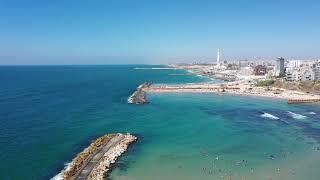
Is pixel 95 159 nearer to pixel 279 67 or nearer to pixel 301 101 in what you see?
pixel 301 101

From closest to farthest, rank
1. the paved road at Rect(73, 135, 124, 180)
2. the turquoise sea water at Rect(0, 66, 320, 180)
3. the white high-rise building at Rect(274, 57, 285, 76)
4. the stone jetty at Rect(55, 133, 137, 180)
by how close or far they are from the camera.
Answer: the paved road at Rect(73, 135, 124, 180), the stone jetty at Rect(55, 133, 137, 180), the turquoise sea water at Rect(0, 66, 320, 180), the white high-rise building at Rect(274, 57, 285, 76)

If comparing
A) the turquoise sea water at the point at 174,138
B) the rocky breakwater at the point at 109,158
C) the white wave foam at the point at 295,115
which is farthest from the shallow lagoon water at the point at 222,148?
the white wave foam at the point at 295,115

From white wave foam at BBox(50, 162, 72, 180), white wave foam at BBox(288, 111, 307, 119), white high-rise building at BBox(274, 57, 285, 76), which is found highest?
white high-rise building at BBox(274, 57, 285, 76)

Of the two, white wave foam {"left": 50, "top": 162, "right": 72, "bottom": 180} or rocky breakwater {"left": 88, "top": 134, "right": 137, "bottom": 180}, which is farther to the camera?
rocky breakwater {"left": 88, "top": 134, "right": 137, "bottom": 180}

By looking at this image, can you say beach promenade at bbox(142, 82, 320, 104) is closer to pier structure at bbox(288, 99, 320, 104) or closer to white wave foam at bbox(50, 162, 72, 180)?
pier structure at bbox(288, 99, 320, 104)

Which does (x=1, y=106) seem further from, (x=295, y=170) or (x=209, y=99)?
(x=295, y=170)

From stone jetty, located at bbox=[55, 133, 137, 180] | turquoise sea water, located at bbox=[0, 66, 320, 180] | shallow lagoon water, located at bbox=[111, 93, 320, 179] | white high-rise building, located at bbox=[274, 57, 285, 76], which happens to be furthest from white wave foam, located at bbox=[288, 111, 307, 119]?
white high-rise building, located at bbox=[274, 57, 285, 76]

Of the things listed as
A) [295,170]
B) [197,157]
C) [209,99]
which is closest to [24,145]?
[197,157]

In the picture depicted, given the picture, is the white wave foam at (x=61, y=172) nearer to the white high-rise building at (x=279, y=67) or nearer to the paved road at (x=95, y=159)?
the paved road at (x=95, y=159)
